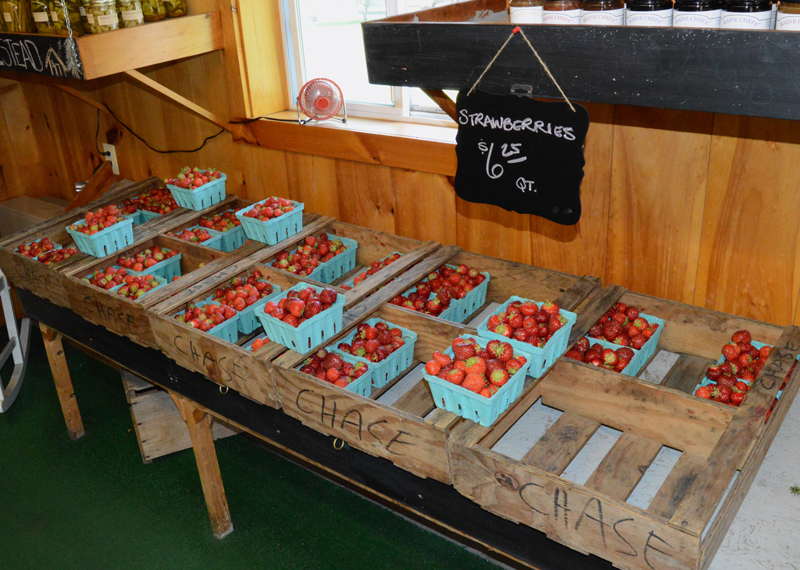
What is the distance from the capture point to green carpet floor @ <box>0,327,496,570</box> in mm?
2988

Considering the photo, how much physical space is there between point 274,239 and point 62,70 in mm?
1101

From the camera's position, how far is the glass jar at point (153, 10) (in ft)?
10.4

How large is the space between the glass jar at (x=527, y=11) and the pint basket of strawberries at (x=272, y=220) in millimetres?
1584

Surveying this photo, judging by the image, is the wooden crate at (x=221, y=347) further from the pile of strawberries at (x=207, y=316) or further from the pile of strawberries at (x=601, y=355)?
the pile of strawberries at (x=601, y=355)

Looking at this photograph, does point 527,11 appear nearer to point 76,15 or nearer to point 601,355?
point 601,355

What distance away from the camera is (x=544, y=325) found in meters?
2.13

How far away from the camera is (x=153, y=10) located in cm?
319

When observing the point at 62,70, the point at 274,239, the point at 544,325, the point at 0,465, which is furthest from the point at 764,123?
the point at 0,465

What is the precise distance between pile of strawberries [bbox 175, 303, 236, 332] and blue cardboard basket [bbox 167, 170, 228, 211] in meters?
0.97

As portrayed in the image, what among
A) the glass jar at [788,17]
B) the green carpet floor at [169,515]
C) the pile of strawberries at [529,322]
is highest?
the glass jar at [788,17]

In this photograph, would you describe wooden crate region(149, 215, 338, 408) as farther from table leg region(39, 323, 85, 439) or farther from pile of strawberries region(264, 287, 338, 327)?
table leg region(39, 323, 85, 439)

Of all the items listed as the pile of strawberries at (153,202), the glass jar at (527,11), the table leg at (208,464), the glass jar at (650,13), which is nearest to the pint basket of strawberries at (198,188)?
the pile of strawberries at (153,202)

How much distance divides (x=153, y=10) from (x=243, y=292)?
4.69 feet

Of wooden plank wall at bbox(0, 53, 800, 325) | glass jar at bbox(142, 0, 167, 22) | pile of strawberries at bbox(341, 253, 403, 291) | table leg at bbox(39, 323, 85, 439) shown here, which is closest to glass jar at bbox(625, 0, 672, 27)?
→ wooden plank wall at bbox(0, 53, 800, 325)
